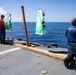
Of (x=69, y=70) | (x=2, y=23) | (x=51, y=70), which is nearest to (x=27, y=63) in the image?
(x=51, y=70)

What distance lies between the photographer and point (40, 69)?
8203 mm

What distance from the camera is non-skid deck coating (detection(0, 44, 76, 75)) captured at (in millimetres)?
7891

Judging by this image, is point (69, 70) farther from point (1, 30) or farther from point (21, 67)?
point (1, 30)

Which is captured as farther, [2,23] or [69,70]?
[2,23]

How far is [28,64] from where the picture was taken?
886 cm

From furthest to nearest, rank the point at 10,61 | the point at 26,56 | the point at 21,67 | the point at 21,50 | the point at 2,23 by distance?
1. the point at 2,23
2. the point at 21,50
3. the point at 26,56
4. the point at 10,61
5. the point at 21,67

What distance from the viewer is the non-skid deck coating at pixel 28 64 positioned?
7891 millimetres

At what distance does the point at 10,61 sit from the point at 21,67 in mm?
1030

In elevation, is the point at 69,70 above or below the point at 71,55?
below

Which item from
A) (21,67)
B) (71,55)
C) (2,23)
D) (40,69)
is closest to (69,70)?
(71,55)

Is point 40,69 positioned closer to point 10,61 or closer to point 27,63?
point 27,63

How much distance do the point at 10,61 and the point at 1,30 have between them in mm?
4815

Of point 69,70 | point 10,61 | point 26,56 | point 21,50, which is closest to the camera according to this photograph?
point 69,70

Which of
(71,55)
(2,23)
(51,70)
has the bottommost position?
(51,70)
